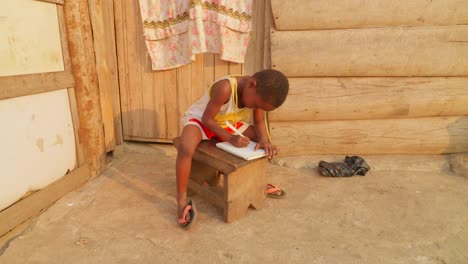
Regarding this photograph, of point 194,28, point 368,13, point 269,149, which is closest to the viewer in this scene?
point 269,149

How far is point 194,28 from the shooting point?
3523 mm

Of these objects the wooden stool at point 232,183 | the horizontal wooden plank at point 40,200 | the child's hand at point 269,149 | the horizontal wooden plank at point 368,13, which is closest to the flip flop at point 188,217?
the wooden stool at point 232,183

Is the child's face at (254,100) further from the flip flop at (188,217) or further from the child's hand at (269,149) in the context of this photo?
the flip flop at (188,217)

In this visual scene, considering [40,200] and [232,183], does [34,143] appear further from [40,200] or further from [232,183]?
[232,183]

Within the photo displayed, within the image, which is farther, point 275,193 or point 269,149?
point 275,193

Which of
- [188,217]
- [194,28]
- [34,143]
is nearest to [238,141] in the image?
[188,217]

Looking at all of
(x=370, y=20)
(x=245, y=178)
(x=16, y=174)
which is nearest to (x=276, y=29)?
(x=370, y=20)

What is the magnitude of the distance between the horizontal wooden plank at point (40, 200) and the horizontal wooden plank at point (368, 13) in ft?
8.74

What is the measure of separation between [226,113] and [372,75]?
1923mm

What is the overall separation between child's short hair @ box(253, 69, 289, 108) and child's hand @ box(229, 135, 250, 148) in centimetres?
41

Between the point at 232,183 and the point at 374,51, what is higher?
the point at 374,51

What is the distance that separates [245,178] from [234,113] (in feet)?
1.95

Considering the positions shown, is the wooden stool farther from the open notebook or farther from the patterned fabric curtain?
the patterned fabric curtain

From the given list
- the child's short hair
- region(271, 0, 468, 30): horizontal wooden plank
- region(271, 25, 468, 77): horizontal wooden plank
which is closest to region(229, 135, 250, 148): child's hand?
the child's short hair
